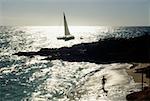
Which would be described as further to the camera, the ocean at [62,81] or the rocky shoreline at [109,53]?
the rocky shoreline at [109,53]

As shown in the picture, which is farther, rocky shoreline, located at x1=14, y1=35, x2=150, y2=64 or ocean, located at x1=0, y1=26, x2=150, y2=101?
→ rocky shoreline, located at x1=14, y1=35, x2=150, y2=64

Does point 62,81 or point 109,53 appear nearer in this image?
point 62,81

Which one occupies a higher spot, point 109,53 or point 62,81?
point 109,53

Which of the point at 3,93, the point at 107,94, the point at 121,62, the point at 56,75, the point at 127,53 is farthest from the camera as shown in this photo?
the point at 127,53

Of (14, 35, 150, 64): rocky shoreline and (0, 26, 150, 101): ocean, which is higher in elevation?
(14, 35, 150, 64): rocky shoreline

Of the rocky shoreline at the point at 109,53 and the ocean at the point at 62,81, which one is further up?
the rocky shoreline at the point at 109,53

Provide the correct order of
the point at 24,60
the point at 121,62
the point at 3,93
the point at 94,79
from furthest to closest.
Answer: the point at 24,60
the point at 121,62
the point at 94,79
the point at 3,93

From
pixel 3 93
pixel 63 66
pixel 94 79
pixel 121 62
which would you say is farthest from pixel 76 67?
pixel 3 93

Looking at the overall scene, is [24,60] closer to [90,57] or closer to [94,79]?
[90,57]

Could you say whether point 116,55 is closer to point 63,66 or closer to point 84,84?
point 63,66

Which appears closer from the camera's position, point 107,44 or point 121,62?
point 121,62
